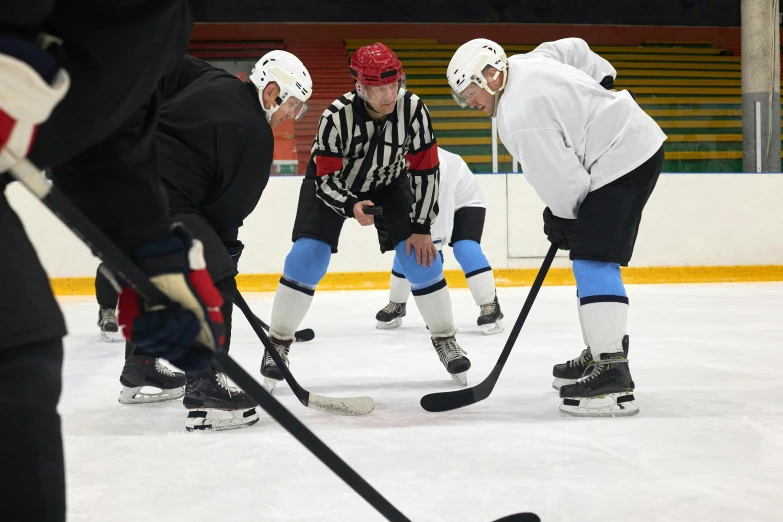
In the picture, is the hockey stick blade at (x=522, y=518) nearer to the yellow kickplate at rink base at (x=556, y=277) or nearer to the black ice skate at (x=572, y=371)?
the black ice skate at (x=572, y=371)

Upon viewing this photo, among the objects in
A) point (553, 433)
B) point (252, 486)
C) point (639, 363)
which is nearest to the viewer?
point (252, 486)

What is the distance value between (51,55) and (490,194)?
14.7 feet

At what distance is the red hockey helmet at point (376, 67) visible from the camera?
82.3 inches

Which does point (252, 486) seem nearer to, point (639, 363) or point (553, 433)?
point (553, 433)

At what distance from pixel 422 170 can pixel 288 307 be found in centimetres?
60

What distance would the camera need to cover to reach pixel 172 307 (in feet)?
2.20

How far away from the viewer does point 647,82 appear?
1009cm

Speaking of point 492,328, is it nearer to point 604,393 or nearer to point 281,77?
point 604,393

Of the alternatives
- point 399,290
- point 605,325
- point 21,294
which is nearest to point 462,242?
point 399,290

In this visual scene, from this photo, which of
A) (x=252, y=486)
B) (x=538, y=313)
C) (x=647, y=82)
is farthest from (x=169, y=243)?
(x=647, y=82)

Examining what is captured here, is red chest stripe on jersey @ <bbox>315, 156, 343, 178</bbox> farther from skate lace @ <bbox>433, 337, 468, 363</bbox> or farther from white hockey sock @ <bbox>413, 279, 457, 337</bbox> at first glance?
skate lace @ <bbox>433, 337, 468, 363</bbox>

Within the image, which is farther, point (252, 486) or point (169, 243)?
point (252, 486)

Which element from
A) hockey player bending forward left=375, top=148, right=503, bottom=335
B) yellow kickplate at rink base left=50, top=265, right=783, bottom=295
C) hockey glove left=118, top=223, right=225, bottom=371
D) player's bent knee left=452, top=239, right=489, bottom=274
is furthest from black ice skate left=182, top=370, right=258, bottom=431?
yellow kickplate at rink base left=50, top=265, right=783, bottom=295

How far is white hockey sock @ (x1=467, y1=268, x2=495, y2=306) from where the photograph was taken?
3.42 meters
